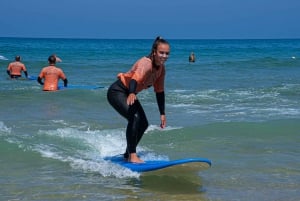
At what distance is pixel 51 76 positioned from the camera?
45.3 ft

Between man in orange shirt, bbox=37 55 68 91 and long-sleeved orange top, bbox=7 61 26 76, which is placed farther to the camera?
long-sleeved orange top, bbox=7 61 26 76

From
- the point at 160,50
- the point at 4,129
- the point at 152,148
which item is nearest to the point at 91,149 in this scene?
the point at 152,148

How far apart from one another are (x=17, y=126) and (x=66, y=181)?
3.74 meters

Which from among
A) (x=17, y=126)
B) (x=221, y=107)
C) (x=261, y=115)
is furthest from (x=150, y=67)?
(x=221, y=107)

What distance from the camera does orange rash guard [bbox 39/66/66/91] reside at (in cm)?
1371

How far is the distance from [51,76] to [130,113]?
860cm

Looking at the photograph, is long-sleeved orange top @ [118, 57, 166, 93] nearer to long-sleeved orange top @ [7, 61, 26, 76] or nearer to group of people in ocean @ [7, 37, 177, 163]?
group of people in ocean @ [7, 37, 177, 163]

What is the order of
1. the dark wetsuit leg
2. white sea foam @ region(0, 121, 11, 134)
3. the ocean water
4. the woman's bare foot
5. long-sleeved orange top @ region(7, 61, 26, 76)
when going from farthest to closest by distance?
long-sleeved orange top @ region(7, 61, 26, 76)
white sea foam @ region(0, 121, 11, 134)
the woman's bare foot
the dark wetsuit leg
the ocean water

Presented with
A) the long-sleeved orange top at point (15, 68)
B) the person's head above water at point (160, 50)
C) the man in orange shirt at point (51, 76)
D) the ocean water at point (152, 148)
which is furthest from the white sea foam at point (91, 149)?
the long-sleeved orange top at point (15, 68)

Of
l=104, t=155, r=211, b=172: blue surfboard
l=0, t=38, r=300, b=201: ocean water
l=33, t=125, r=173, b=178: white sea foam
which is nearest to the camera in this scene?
l=0, t=38, r=300, b=201: ocean water

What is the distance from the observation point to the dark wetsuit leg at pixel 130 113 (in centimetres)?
557

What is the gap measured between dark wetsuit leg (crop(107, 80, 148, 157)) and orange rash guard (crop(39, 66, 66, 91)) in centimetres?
820

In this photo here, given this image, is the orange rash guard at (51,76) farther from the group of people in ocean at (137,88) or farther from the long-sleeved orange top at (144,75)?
the long-sleeved orange top at (144,75)

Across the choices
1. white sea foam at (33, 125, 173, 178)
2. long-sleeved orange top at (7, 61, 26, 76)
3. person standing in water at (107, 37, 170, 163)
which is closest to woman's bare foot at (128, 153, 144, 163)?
person standing in water at (107, 37, 170, 163)
